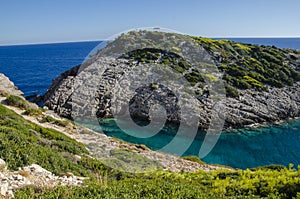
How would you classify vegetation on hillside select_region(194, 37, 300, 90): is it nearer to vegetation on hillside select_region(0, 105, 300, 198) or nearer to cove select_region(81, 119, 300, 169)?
cove select_region(81, 119, 300, 169)

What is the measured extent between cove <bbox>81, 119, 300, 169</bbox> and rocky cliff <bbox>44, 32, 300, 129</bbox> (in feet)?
8.34

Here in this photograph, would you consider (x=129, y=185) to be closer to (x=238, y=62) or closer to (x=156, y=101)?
(x=156, y=101)

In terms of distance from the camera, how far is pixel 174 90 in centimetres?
3772

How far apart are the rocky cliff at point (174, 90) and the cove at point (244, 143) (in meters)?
2.54

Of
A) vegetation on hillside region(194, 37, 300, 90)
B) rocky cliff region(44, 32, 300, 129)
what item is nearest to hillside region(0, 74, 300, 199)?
rocky cliff region(44, 32, 300, 129)

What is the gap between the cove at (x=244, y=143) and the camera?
2562 cm

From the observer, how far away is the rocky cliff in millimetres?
35188

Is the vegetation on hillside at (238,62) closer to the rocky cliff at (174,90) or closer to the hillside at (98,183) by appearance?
the rocky cliff at (174,90)

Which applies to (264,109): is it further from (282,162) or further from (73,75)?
(73,75)

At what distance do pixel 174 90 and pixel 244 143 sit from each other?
42.6ft

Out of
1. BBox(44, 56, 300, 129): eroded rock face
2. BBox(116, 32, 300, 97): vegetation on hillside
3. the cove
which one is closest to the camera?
the cove

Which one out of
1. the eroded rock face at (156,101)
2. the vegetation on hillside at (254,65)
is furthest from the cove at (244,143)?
the vegetation on hillside at (254,65)

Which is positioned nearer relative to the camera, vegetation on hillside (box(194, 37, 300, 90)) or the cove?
the cove

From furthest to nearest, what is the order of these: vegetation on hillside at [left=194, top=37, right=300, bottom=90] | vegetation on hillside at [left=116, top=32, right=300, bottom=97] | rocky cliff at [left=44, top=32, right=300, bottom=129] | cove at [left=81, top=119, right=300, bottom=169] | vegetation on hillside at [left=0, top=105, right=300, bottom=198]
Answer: vegetation on hillside at [left=194, top=37, right=300, bottom=90] → vegetation on hillside at [left=116, top=32, right=300, bottom=97] → rocky cliff at [left=44, top=32, right=300, bottom=129] → cove at [left=81, top=119, right=300, bottom=169] → vegetation on hillside at [left=0, top=105, right=300, bottom=198]
